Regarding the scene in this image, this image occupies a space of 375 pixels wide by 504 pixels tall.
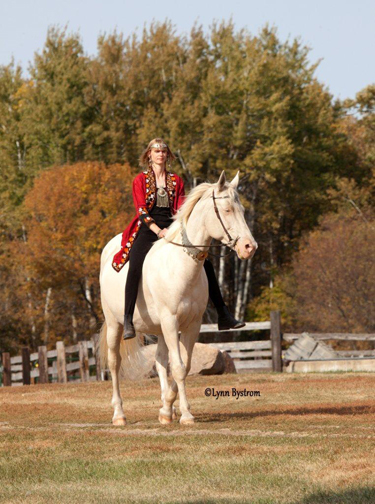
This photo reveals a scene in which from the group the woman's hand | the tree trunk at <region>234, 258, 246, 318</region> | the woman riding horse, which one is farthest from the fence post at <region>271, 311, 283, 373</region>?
the tree trunk at <region>234, 258, 246, 318</region>

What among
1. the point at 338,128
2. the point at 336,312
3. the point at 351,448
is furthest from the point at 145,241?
the point at 338,128

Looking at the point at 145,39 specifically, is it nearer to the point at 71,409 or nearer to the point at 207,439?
the point at 71,409

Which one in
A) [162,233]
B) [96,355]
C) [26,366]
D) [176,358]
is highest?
[162,233]

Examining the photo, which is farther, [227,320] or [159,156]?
[227,320]

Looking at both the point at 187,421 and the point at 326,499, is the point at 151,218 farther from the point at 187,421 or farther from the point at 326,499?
the point at 326,499

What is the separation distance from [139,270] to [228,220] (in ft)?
5.25

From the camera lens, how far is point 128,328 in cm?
1136

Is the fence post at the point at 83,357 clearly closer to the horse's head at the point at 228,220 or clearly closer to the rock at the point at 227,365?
the rock at the point at 227,365

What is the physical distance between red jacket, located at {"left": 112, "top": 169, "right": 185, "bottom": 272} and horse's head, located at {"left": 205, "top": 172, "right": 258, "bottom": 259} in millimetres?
1149

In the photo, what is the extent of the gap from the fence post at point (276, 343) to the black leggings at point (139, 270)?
1208cm

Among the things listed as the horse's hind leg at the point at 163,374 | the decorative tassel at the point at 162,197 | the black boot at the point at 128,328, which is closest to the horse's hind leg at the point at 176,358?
the horse's hind leg at the point at 163,374

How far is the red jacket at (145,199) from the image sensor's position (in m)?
11.5

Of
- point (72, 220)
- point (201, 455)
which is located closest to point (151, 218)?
point (201, 455)

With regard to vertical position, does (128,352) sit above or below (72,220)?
below
